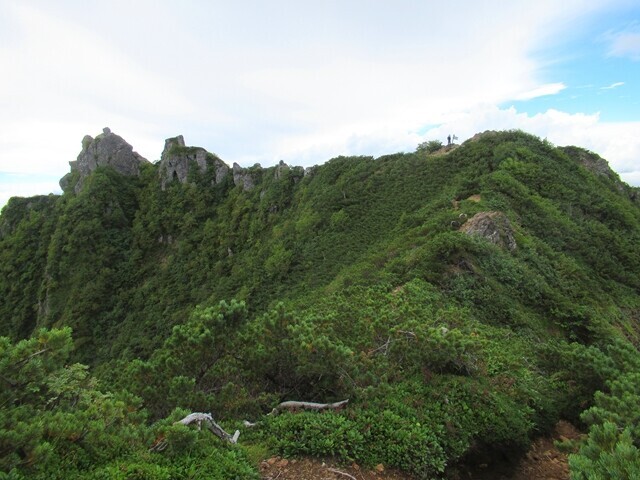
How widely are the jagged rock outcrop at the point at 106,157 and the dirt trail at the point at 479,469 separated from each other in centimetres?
6808

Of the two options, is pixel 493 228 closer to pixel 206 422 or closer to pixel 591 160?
pixel 206 422

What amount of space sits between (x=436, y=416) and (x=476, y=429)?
899 millimetres

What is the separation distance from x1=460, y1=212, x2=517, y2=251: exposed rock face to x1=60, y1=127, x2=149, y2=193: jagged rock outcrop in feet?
197

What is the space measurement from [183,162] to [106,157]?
15.6 meters

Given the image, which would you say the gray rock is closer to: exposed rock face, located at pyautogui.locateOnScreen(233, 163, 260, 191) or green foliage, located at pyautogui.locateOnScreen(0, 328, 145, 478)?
exposed rock face, located at pyautogui.locateOnScreen(233, 163, 260, 191)

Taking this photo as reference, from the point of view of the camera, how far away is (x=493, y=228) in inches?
773

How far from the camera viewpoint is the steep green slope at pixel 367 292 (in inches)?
309

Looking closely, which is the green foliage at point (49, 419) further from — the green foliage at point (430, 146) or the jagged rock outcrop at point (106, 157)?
the jagged rock outcrop at point (106, 157)

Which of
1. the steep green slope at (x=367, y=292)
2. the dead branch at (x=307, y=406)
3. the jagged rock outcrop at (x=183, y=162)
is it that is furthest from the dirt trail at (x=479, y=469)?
the jagged rock outcrop at (x=183, y=162)

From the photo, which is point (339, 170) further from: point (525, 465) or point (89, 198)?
point (89, 198)

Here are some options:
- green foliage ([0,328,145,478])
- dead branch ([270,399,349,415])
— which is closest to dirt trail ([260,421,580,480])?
dead branch ([270,399,349,415])

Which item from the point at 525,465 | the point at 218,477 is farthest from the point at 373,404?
the point at 525,465

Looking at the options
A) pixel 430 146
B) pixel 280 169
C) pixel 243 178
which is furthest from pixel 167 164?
pixel 430 146

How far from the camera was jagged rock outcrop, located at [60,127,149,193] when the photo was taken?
64.8m
